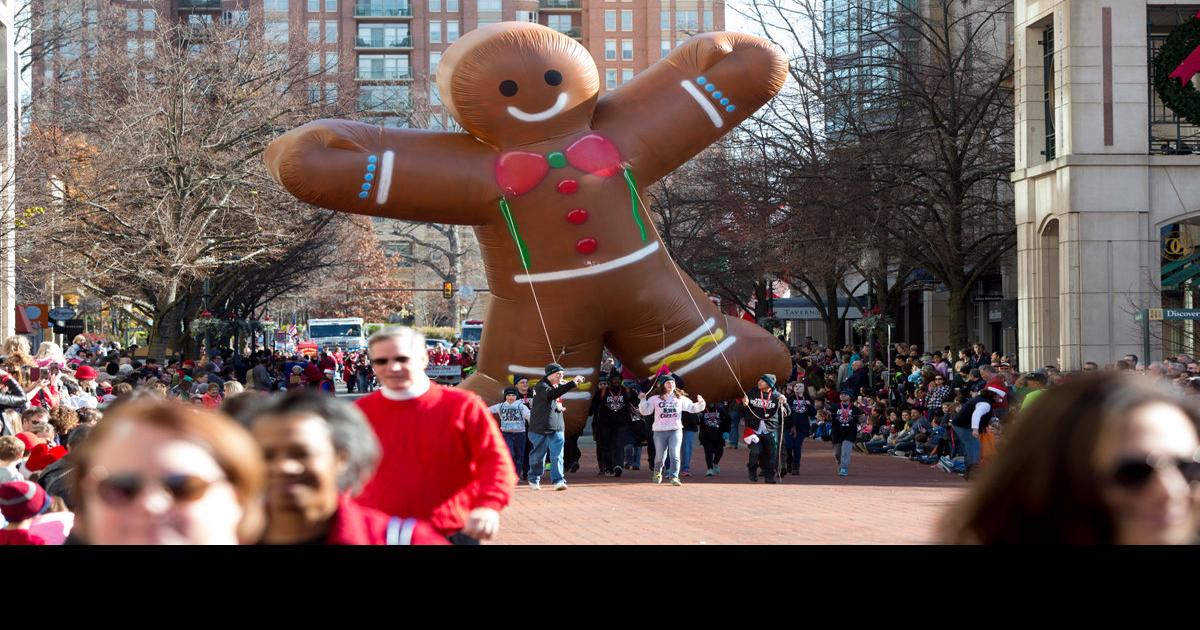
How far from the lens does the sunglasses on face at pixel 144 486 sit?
256 centimetres

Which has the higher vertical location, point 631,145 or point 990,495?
point 631,145

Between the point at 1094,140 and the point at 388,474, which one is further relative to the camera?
the point at 1094,140

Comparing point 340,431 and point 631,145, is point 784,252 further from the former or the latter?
point 340,431

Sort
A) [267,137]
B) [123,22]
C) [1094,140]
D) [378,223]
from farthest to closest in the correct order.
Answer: [378,223]
[123,22]
[267,137]
[1094,140]

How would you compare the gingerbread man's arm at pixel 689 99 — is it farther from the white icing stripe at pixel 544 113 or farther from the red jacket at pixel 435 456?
Result: the red jacket at pixel 435 456

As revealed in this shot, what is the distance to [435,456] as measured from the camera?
5.05 meters

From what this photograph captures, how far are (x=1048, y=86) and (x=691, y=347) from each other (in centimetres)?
899

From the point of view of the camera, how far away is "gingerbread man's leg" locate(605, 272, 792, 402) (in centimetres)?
1895

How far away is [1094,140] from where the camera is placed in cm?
2267

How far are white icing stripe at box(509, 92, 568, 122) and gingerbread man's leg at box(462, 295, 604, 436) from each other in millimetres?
2299

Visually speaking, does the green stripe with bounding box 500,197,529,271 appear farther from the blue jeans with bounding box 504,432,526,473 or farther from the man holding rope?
the man holding rope

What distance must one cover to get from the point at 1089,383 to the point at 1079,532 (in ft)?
0.86

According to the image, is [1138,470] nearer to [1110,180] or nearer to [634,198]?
[634,198]

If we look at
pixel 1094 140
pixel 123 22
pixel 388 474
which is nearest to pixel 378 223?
pixel 123 22
